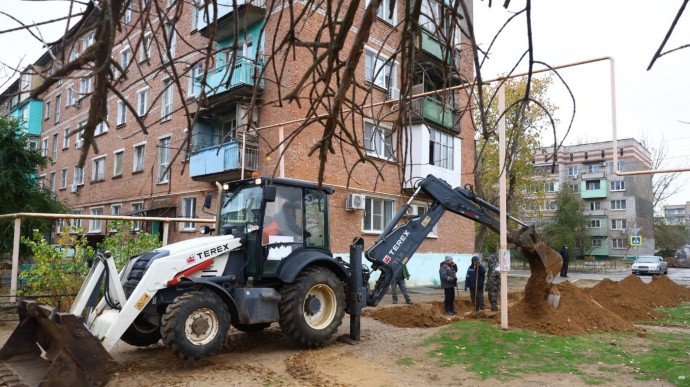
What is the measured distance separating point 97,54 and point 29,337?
5956mm

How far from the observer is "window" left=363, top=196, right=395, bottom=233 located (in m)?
19.7

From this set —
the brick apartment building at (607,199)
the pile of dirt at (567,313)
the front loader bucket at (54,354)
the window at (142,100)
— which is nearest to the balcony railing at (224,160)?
the window at (142,100)

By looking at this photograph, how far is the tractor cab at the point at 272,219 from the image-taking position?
7.94 meters

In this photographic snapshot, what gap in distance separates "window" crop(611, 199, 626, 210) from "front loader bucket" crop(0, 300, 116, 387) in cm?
6880

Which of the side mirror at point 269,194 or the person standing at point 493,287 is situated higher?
the side mirror at point 269,194

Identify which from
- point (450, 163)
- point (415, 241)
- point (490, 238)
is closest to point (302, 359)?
point (415, 241)

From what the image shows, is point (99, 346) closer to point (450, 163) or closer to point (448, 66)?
point (448, 66)

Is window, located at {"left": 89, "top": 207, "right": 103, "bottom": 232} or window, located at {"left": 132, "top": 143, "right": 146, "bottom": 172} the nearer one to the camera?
window, located at {"left": 132, "top": 143, "right": 146, "bottom": 172}

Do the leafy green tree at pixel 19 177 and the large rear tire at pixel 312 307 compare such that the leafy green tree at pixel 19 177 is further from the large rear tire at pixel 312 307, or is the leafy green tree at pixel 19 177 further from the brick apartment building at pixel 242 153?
the large rear tire at pixel 312 307

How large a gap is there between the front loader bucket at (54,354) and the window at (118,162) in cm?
1995

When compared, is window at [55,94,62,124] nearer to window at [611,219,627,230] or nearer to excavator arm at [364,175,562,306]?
excavator arm at [364,175,562,306]

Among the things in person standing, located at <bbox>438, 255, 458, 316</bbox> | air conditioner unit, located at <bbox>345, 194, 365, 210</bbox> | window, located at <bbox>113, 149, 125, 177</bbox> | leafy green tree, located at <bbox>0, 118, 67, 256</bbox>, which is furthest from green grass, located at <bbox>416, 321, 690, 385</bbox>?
window, located at <bbox>113, 149, 125, 177</bbox>

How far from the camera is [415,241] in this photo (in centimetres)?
955

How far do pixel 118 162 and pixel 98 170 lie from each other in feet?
7.62
